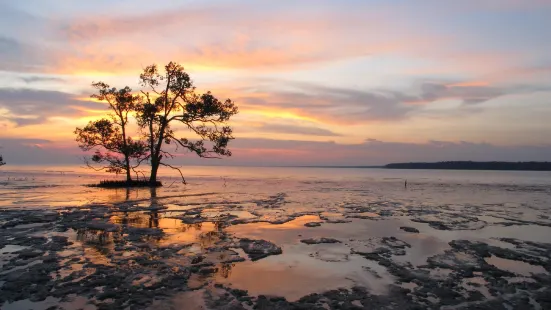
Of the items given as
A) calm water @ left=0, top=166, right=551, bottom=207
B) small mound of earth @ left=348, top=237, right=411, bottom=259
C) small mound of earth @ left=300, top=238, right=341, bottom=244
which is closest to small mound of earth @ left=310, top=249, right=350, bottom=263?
small mound of earth @ left=348, top=237, right=411, bottom=259

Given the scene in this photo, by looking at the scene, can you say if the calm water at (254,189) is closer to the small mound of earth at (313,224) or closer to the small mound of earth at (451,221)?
the small mound of earth at (451,221)

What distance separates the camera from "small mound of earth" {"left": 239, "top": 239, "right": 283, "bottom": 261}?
34.7ft

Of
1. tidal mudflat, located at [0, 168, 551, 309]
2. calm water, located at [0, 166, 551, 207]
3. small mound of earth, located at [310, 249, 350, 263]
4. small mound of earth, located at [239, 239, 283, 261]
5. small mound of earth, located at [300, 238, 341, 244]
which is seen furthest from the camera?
calm water, located at [0, 166, 551, 207]

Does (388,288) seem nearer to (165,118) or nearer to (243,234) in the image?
(243,234)

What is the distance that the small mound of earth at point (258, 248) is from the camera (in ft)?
34.7

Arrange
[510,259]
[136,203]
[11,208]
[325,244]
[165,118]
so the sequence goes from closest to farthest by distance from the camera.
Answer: [510,259] < [325,244] < [11,208] < [136,203] < [165,118]

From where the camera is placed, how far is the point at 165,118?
36625mm

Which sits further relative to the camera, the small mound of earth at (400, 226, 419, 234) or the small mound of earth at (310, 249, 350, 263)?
the small mound of earth at (400, 226, 419, 234)

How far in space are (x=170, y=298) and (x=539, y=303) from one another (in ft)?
23.1

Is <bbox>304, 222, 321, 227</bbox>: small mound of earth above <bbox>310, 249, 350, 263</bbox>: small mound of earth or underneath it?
underneath

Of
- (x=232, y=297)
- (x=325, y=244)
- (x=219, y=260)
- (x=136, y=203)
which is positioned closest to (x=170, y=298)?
(x=232, y=297)

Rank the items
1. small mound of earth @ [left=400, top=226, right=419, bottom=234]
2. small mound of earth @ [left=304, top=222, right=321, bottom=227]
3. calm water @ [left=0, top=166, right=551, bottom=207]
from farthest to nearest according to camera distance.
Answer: calm water @ [left=0, top=166, right=551, bottom=207] → small mound of earth @ [left=304, top=222, right=321, bottom=227] → small mound of earth @ [left=400, top=226, right=419, bottom=234]

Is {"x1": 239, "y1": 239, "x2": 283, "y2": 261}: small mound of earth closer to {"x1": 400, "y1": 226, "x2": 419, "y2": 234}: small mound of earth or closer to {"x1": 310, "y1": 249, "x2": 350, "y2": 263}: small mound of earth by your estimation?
{"x1": 310, "y1": 249, "x2": 350, "y2": 263}: small mound of earth

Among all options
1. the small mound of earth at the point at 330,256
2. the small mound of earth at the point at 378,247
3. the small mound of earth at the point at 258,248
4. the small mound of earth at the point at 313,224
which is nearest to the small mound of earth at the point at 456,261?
the small mound of earth at the point at 378,247
